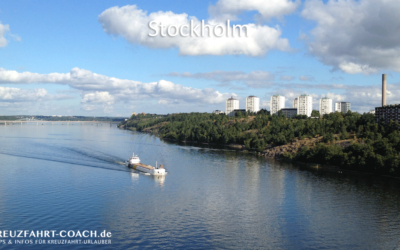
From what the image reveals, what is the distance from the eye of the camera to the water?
2580 centimetres

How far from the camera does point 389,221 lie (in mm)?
30438

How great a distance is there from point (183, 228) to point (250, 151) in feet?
203

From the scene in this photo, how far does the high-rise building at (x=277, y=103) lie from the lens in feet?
609

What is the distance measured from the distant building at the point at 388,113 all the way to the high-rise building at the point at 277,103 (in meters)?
103

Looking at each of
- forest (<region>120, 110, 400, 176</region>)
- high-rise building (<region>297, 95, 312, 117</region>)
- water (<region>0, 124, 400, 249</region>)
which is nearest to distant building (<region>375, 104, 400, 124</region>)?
forest (<region>120, 110, 400, 176</region>)

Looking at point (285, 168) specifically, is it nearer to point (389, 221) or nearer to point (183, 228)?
point (389, 221)

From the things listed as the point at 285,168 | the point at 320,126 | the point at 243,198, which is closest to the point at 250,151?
the point at 320,126

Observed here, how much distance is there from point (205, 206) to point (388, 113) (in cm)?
6326

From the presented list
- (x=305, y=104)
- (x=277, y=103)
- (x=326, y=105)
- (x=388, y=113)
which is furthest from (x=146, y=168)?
(x=326, y=105)

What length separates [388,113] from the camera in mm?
76125

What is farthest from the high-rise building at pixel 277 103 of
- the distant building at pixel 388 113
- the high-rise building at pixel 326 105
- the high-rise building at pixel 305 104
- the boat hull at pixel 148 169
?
the boat hull at pixel 148 169

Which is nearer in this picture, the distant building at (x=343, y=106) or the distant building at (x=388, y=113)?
the distant building at (x=388, y=113)

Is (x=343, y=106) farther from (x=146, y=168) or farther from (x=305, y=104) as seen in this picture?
(x=146, y=168)

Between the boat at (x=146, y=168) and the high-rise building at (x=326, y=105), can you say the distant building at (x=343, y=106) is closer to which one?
the high-rise building at (x=326, y=105)
